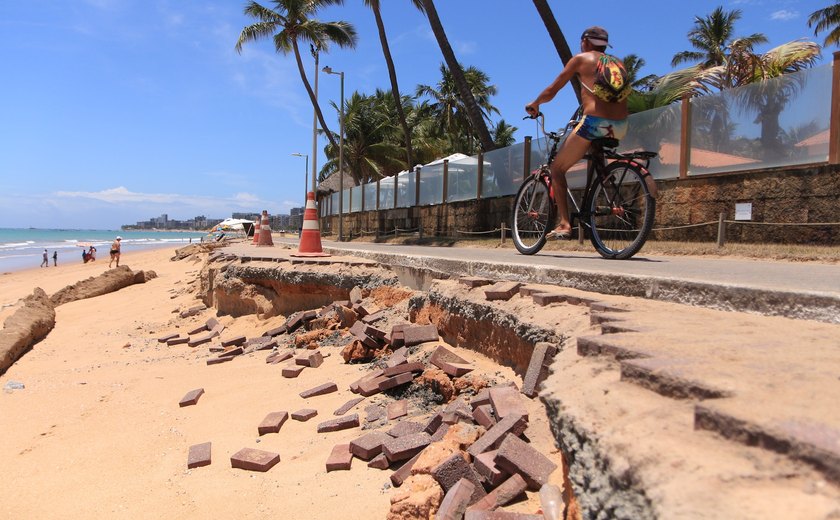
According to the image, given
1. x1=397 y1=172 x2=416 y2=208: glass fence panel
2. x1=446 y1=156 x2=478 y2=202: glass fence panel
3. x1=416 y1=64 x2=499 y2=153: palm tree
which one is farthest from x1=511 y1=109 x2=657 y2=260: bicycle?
x1=416 y1=64 x2=499 y2=153: palm tree

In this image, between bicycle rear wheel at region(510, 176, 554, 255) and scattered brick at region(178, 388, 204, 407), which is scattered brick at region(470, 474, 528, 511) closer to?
scattered brick at region(178, 388, 204, 407)

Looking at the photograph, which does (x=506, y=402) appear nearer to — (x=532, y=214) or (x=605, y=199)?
(x=605, y=199)

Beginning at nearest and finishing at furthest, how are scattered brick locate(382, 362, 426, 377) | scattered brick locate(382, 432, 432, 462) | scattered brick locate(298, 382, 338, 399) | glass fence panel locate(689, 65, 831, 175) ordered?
scattered brick locate(382, 432, 432, 462) → scattered brick locate(382, 362, 426, 377) → scattered brick locate(298, 382, 338, 399) → glass fence panel locate(689, 65, 831, 175)

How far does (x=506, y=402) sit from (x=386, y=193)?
1936cm

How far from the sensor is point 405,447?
2.65 m

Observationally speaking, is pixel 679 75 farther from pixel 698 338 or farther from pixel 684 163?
pixel 698 338

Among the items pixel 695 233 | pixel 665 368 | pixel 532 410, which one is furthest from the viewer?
pixel 695 233

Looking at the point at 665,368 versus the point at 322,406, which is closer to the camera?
the point at 665,368

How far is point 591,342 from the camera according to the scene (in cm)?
202

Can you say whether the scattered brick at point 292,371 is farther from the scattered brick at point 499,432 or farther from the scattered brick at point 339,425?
the scattered brick at point 499,432

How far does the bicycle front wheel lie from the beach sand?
2105 mm

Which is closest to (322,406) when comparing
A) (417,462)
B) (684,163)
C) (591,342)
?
(417,462)

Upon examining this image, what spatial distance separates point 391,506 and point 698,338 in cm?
140

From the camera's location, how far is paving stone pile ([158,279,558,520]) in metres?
2.10
